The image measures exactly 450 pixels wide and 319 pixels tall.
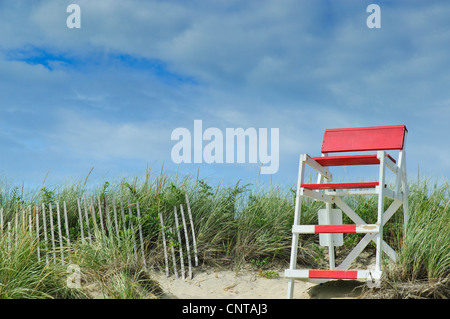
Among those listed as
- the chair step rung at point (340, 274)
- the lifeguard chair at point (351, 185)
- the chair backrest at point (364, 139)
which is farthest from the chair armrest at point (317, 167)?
the chair step rung at point (340, 274)

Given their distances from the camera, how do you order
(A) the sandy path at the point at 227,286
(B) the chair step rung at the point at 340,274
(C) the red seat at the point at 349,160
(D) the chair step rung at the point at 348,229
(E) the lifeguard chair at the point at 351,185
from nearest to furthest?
1. (B) the chair step rung at the point at 340,274
2. (D) the chair step rung at the point at 348,229
3. (E) the lifeguard chair at the point at 351,185
4. (C) the red seat at the point at 349,160
5. (A) the sandy path at the point at 227,286

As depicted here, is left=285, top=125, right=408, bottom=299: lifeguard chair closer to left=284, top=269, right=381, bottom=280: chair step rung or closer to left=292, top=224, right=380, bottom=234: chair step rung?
left=292, top=224, right=380, bottom=234: chair step rung

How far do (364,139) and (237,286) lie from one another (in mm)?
2586

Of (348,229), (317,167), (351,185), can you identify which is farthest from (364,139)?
(348,229)

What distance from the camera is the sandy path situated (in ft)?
19.5

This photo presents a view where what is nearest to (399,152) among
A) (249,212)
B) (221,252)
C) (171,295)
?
(249,212)

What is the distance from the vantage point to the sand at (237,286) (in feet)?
17.9

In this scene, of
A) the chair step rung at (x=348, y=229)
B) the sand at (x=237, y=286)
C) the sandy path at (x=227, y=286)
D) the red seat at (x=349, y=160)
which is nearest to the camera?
the chair step rung at (x=348, y=229)

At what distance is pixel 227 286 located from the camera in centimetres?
630

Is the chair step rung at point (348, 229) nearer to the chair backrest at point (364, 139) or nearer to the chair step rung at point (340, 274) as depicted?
the chair step rung at point (340, 274)

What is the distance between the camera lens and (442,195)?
7660mm

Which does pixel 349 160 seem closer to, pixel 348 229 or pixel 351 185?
pixel 351 185

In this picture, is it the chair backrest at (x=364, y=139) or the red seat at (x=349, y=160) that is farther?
the chair backrest at (x=364, y=139)

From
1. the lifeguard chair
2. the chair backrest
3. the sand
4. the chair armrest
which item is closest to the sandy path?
the sand
